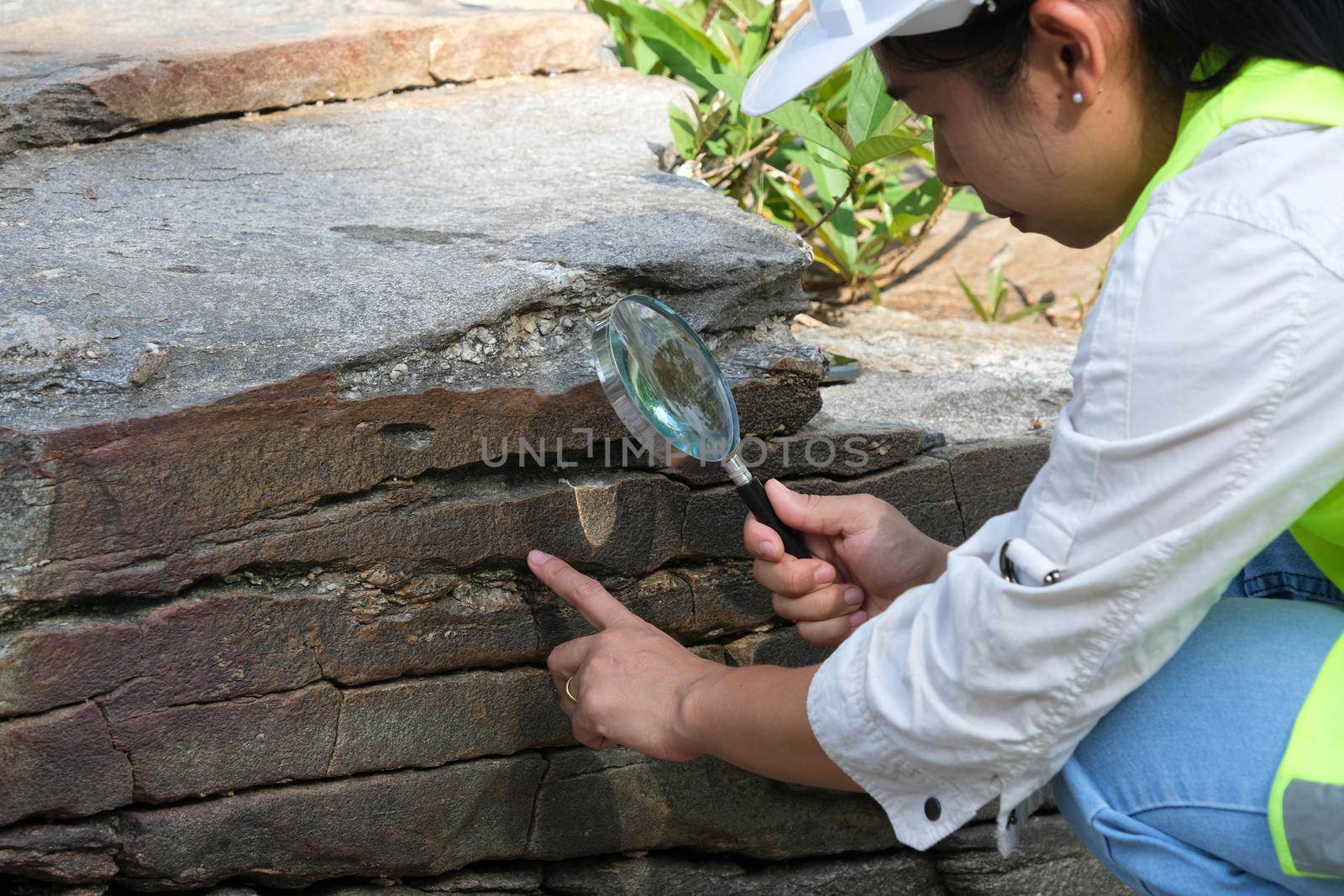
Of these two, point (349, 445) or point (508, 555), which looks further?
point (508, 555)

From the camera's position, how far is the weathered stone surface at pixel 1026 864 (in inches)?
92.0

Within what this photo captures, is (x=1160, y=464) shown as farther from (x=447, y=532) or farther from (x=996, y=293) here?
(x=996, y=293)

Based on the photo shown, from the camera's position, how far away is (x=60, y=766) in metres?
1.75

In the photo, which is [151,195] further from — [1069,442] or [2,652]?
[1069,442]

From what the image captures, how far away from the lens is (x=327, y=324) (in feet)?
6.01

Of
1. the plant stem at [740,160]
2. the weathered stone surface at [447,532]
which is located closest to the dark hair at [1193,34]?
the weathered stone surface at [447,532]

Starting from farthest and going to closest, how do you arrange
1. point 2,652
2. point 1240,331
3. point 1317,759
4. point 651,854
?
point 651,854, point 2,652, point 1317,759, point 1240,331

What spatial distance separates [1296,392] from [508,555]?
1.16 metres

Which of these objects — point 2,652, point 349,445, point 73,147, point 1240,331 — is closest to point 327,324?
point 349,445

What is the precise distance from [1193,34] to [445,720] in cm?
139

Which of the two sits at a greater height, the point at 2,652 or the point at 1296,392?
the point at 1296,392

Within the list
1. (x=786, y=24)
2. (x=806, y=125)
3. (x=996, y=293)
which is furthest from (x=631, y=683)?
(x=786, y=24)

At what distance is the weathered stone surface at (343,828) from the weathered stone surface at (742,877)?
154 mm

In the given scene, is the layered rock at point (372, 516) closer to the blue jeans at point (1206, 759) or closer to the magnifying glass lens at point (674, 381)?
the magnifying glass lens at point (674, 381)
